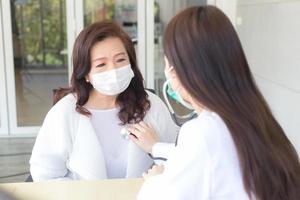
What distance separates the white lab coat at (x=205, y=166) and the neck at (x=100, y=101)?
31.8 inches

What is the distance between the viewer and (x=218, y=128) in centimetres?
90

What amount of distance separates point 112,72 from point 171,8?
319cm

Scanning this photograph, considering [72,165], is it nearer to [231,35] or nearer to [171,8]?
[231,35]

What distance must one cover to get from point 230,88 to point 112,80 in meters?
0.78

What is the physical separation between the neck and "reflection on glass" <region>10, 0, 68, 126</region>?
3164mm

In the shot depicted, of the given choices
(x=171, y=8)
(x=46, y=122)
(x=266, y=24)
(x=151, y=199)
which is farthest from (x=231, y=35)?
(x=171, y=8)

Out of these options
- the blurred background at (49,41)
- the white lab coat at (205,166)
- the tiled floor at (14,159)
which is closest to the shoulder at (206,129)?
the white lab coat at (205,166)

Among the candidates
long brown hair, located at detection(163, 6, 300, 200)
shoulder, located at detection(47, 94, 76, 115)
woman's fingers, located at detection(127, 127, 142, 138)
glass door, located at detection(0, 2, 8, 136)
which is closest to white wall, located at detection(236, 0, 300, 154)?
woman's fingers, located at detection(127, 127, 142, 138)

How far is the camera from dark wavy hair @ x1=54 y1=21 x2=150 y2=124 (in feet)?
5.16

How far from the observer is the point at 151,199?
959 mm

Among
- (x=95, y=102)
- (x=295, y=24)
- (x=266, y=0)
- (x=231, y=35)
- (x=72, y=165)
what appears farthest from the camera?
(x=266, y=0)

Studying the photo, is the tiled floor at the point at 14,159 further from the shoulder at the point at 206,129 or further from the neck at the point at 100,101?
the shoulder at the point at 206,129

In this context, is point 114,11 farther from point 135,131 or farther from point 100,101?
point 135,131

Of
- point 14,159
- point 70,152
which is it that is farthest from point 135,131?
point 14,159
